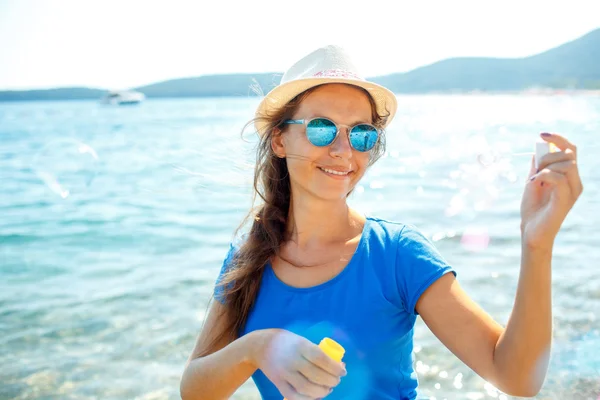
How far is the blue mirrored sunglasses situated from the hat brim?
146 millimetres

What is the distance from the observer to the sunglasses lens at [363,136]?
2.40m

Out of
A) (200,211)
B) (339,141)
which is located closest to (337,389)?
(339,141)

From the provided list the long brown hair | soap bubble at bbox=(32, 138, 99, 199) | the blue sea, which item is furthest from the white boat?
the long brown hair

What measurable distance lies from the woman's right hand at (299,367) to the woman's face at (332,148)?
708 mm

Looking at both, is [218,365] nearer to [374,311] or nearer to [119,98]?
[374,311]

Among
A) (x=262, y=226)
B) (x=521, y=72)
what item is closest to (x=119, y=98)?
(x=521, y=72)

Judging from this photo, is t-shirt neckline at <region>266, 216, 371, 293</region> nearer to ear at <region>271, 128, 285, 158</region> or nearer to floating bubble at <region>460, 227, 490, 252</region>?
ear at <region>271, 128, 285, 158</region>

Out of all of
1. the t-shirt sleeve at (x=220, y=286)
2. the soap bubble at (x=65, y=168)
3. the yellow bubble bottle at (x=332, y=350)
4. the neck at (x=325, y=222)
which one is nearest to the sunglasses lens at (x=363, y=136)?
the neck at (x=325, y=222)

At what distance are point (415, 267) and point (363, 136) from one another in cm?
56

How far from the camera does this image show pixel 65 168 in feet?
65.2

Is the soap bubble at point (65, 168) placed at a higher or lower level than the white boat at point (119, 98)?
higher

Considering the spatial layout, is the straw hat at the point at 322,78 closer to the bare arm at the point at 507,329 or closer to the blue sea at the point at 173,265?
the blue sea at the point at 173,265

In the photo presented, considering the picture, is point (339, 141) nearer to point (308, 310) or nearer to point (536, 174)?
point (308, 310)

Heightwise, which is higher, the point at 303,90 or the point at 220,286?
the point at 303,90
